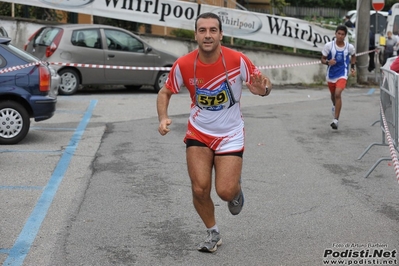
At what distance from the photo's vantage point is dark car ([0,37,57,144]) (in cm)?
1163

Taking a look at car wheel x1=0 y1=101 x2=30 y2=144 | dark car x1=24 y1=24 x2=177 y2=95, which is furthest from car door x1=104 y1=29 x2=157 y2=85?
car wheel x1=0 y1=101 x2=30 y2=144

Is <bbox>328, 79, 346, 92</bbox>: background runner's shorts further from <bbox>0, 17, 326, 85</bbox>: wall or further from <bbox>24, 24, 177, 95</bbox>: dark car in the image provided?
<bbox>0, 17, 326, 85</bbox>: wall

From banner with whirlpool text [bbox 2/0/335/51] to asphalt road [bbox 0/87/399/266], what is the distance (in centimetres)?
843

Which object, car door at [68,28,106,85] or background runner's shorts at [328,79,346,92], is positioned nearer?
background runner's shorts at [328,79,346,92]

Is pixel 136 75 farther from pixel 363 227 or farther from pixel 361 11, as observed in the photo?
pixel 363 227

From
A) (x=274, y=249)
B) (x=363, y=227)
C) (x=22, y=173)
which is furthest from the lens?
(x=22, y=173)

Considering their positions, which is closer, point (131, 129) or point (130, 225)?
point (130, 225)

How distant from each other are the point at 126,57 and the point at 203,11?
15.7ft

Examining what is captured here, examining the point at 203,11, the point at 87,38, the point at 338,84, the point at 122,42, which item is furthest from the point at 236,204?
the point at 203,11

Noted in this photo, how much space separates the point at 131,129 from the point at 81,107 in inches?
126

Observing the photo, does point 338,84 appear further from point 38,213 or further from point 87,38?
point 38,213

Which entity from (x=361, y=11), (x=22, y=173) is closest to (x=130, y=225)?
(x=22, y=173)

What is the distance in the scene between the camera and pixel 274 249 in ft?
21.2

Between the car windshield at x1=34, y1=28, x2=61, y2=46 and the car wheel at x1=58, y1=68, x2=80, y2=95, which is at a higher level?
the car windshield at x1=34, y1=28, x2=61, y2=46
